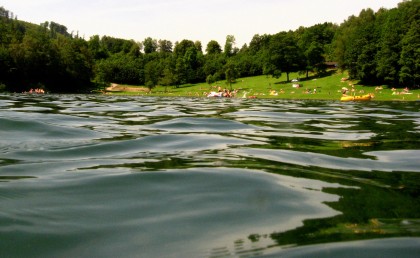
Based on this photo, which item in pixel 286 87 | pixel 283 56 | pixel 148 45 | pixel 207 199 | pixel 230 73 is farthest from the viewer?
pixel 148 45

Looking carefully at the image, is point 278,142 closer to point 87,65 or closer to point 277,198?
point 277,198

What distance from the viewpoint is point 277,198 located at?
3285mm

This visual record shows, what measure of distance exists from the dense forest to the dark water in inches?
2198

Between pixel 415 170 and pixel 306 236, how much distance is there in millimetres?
2844

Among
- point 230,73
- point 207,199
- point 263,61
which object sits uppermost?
point 263,61

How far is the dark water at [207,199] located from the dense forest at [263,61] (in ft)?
183

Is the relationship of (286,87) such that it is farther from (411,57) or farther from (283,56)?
(411,57)

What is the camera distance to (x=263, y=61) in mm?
89375

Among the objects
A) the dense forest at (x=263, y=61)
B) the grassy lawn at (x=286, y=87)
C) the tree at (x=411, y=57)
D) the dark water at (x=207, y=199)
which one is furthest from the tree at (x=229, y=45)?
the dark water at (x=207, y=199)

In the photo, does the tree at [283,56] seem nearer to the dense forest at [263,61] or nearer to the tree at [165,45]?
the dense forest at [263,61]

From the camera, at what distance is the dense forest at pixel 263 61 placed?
58.6 metres

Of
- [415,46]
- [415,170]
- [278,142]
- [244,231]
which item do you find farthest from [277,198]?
[415,46]

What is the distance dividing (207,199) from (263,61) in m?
88.9

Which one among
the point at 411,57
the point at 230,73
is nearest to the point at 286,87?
the point at 230,73
